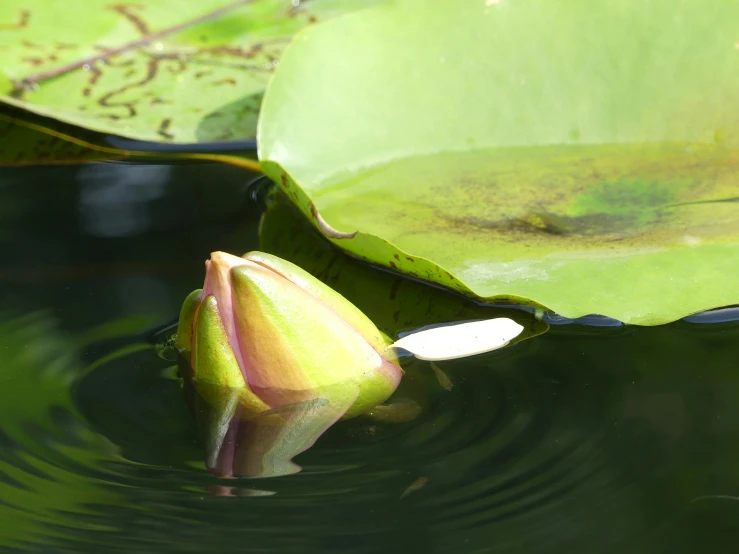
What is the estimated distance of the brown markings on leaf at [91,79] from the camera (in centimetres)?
167

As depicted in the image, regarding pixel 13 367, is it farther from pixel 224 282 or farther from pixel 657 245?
pixel 657 245

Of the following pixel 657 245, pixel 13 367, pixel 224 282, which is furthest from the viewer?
pixel 657 245

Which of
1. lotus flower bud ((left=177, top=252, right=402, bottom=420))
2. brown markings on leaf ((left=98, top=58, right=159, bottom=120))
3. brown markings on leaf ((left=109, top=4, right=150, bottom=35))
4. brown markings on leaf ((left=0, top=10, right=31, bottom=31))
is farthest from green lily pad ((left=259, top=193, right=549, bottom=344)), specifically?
brown markings on leaf ((left=0, top=10, right=31, bottom=31))

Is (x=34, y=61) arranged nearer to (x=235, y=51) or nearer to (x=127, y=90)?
(x=127, y=90)

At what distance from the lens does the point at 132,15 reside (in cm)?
181

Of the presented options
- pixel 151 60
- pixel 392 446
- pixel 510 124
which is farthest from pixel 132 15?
pixel 392 446

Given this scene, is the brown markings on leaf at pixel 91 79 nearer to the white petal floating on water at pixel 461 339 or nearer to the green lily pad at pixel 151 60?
the green lily pad at pixel 151 60

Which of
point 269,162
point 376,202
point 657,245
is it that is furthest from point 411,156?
point 657,245

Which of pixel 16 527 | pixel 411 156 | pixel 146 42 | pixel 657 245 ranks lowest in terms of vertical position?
pixel 16 527

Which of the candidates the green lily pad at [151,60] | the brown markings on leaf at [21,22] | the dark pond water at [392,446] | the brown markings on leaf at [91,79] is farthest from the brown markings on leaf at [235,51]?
the dark pond water at [392,446]

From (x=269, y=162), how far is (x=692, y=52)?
2.43 ft

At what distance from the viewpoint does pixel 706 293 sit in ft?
3.46

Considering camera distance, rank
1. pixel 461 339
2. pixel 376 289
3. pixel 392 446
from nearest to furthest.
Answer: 1. pixel 392 446
2. pixel 461 339
3. pixel 376 289

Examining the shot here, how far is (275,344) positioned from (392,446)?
0.16m
